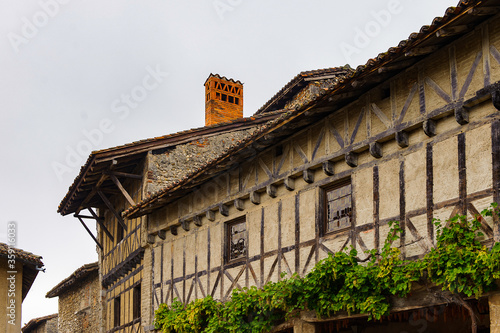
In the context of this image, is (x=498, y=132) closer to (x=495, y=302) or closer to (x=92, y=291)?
(x=495, y=302)

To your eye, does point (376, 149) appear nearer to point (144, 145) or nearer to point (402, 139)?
point (402, 139)

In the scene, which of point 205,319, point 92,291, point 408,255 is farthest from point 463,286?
point 92,291

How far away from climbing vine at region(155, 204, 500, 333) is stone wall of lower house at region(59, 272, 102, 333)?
10.9 meters

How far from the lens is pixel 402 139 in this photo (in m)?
9.31

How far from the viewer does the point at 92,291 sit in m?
24.3

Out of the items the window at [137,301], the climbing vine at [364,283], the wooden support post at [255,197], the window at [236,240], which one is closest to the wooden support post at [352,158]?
the climbing vine at [364,283]

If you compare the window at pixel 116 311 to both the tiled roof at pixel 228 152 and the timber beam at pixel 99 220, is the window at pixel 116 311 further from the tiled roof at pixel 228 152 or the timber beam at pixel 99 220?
the tiled roof at pixel 228 152

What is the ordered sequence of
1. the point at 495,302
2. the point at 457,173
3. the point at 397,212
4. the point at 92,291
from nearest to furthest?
the point at 495,302 → the point at 457,173 → the point at 397,212 → the point at 92,291

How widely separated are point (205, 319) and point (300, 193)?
3608mm

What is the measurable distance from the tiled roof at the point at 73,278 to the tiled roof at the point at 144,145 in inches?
128

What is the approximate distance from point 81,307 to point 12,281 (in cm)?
770

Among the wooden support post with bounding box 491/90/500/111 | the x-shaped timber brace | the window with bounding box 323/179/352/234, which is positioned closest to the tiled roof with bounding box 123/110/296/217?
the window with bounding box 323/179/352/234

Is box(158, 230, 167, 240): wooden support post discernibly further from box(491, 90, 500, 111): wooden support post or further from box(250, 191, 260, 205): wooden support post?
box(491, 90, 500, 111): wooden support post

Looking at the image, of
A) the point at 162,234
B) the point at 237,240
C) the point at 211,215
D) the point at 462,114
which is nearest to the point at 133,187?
the point at 162,234
